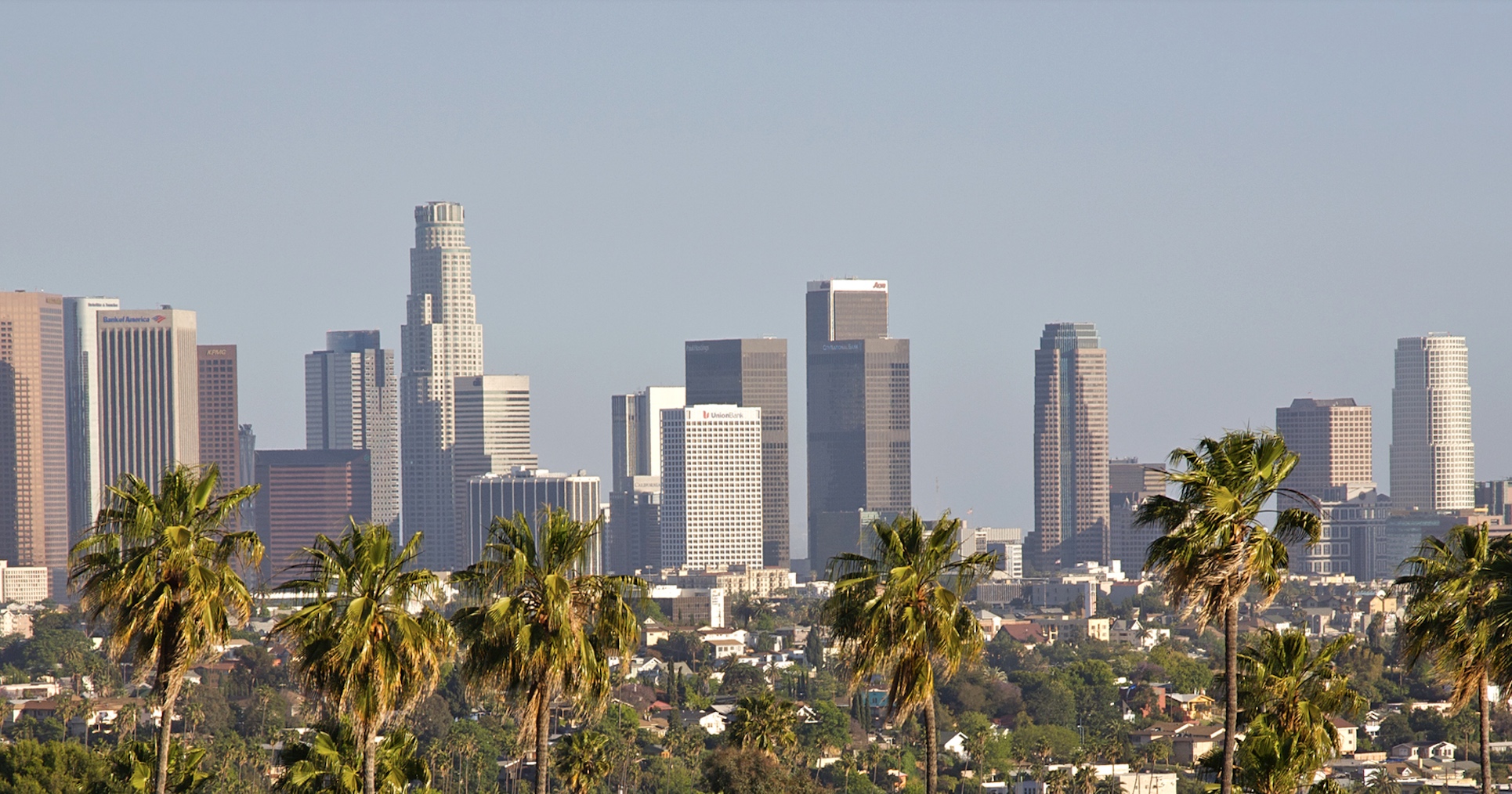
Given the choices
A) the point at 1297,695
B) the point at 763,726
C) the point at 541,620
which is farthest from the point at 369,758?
the point at 763,726

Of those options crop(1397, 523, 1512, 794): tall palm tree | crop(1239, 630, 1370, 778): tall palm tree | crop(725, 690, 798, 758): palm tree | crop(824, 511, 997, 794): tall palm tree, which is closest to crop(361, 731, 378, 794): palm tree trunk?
crop(824, 511, 997, 794): tall palm tree

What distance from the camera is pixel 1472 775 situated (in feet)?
493

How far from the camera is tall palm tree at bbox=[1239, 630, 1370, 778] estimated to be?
40906mm

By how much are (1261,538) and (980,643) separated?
5.98m

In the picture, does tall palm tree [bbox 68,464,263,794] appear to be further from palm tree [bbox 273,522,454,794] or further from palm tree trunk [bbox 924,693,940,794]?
palm tree trunk [bbox 924,693,940,794]

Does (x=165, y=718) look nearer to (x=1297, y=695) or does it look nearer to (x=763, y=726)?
(x=1297, y=695)

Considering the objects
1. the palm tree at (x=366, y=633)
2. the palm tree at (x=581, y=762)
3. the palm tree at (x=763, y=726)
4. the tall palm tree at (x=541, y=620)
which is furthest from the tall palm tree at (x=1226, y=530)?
the palm tree at (x=763, y=726)

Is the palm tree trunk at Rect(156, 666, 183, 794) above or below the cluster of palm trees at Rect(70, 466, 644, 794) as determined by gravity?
below

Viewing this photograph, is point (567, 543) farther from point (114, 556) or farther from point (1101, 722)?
point (1101, 722)

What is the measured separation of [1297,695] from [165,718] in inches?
843

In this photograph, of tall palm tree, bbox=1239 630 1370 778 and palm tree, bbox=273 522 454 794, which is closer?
palm tree, bbox=273 522 454 794

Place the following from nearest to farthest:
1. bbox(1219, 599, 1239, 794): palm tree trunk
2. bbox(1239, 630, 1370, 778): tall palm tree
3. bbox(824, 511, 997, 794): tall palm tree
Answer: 1. bbox(1219, 599, 1239, 794): palm tree trunk
2. bbox(824, 511, 997, 794): tall palm tree
3. bbox(1239, 630, 1370, 778): tall palm tree

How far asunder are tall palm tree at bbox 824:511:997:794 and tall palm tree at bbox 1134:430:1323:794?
4.21 metres

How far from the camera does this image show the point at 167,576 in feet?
125
